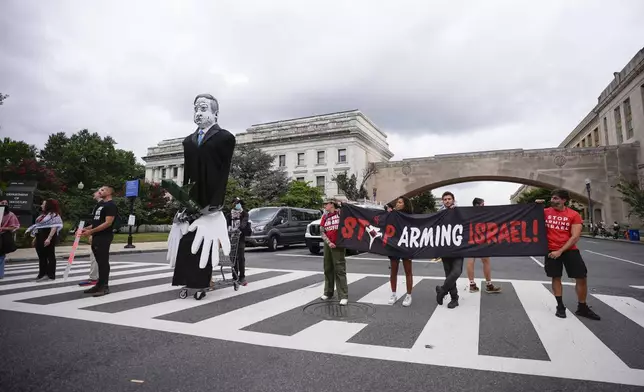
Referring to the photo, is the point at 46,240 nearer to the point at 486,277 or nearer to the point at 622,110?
the point at 486,277

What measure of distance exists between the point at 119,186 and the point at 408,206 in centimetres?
5346

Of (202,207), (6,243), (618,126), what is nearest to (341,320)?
(202,207)

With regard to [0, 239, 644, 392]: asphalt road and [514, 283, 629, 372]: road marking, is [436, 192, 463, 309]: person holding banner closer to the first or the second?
[0, 239, 644, 392]: asphalt road

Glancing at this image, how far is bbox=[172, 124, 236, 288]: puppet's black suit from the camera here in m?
5.80

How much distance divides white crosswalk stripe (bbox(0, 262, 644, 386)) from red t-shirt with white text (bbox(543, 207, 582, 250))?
1.01 m

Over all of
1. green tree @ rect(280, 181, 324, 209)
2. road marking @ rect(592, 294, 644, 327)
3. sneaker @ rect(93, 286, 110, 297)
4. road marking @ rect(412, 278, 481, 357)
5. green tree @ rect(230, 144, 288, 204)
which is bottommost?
road marking @ rect(592, 294, 644, 327)

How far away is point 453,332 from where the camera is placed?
13.7 ft

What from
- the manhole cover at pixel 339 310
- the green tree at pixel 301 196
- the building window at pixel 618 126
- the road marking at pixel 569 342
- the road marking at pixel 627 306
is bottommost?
the road marking at pixel 627 306

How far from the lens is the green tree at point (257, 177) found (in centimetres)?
4069

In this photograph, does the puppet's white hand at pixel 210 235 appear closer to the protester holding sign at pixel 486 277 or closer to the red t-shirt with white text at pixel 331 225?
the red t-shirt with white text at pixel 331 225

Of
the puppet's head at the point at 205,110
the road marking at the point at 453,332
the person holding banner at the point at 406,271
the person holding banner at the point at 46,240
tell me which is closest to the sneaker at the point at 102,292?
the person holding banner at the point at 46,240

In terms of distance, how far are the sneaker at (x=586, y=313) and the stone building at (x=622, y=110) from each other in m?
37.3

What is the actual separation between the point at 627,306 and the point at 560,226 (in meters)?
1.78

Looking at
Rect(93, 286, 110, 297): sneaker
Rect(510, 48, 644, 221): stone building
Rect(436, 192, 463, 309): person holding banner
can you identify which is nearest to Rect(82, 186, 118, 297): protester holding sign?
Rect(93, 286, 110, 297): sneaker
